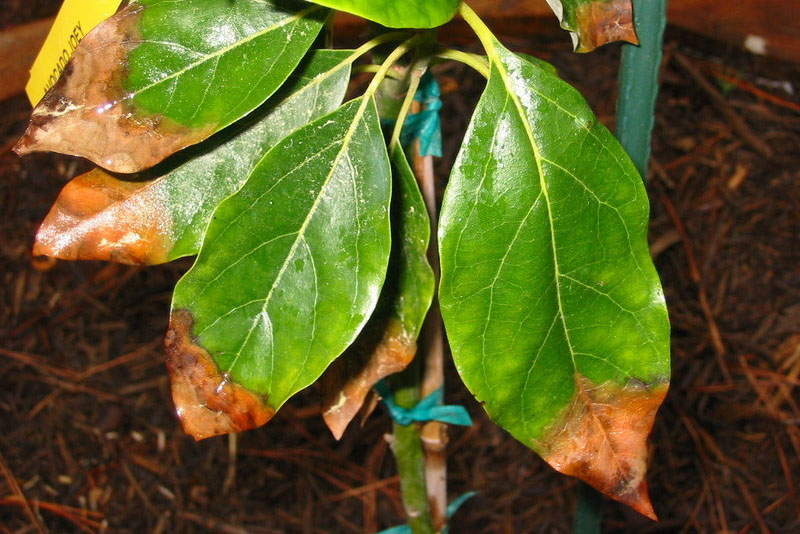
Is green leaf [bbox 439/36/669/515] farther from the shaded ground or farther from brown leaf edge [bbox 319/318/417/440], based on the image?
the shaded ground

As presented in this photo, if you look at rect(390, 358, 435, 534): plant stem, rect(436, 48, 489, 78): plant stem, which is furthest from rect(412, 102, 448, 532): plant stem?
rect(436, 48, 489, 78): plant stem

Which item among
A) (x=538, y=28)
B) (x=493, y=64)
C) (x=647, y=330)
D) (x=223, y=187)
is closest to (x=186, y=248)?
(x=223, y=187)

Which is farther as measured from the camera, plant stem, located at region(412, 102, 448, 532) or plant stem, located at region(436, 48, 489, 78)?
plant stem, located at region(412, 102, 448, 532)

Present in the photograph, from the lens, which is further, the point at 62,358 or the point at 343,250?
the point at 62,358

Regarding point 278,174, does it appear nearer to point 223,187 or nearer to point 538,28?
point 223,187

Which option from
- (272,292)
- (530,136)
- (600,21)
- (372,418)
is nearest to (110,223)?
(272,292)
